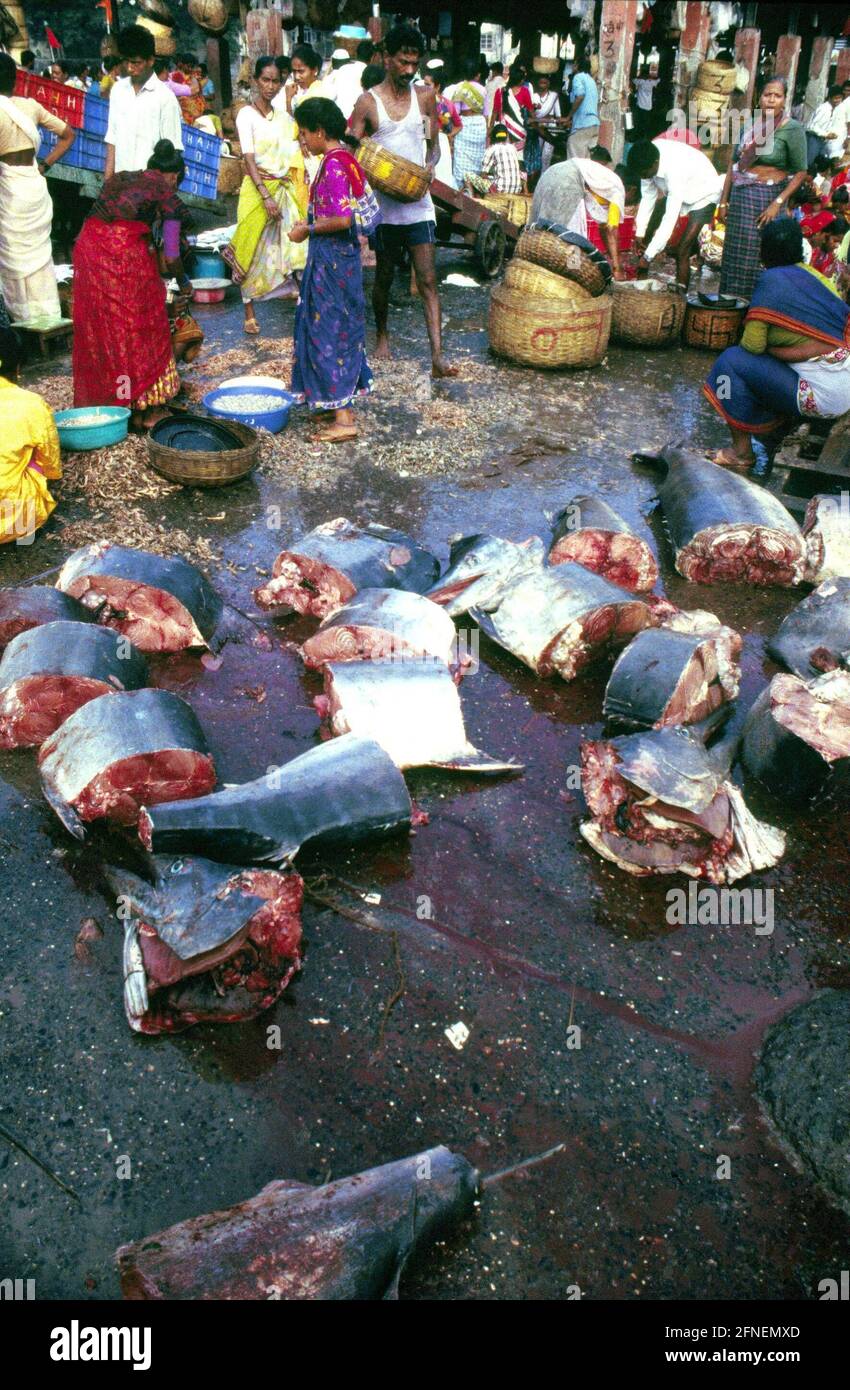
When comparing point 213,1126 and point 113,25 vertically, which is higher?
point 113,25

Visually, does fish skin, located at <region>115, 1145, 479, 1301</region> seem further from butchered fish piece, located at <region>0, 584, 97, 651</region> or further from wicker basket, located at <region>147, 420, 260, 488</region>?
wicker basket, located at <region>147, 420, 260, 488</region>

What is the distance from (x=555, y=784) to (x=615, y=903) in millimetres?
623

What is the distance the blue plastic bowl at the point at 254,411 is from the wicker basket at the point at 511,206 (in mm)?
6228

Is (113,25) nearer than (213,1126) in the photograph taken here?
No

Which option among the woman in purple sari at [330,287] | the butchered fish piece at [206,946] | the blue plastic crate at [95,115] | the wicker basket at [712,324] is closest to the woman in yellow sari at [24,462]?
the woman in purple sari at [330,287]

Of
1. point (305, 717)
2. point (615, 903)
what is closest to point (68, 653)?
point (305, 717)

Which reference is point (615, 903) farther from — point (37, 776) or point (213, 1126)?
point (37, 776)

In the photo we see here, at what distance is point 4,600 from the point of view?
385 cm

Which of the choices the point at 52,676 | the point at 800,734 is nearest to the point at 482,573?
the point at 800,734

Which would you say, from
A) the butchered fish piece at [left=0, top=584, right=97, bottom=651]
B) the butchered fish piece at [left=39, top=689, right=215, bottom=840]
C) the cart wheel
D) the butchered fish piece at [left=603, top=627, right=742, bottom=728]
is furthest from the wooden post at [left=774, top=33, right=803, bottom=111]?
the butchered fish piece at [left=39, top=689, right=215, bottom=840]

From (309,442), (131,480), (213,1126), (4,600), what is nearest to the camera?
(213,1126)

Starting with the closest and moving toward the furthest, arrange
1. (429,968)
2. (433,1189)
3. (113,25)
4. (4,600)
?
(433,1189)
(429,968)
(4,600)
(113,25)

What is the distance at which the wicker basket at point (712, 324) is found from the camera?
842 centimetres

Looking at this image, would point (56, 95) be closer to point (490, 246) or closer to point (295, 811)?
point (490, 246)
